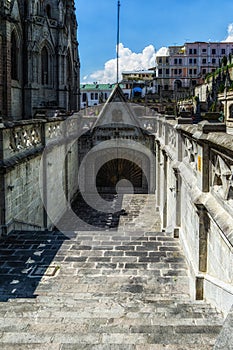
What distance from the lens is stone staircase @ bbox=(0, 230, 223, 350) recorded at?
404 centimetres

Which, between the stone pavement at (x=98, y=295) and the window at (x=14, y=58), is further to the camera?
the window at (x=14, y=58)

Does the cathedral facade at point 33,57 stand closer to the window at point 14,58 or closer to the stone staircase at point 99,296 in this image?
the window at point 14,58

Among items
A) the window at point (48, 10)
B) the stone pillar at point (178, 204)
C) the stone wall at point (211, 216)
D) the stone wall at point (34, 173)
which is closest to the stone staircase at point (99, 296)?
the stone pillar at point (178, 204)

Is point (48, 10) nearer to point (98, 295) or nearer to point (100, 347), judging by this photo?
point (98, 295)

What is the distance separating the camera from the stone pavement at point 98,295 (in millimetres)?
4043

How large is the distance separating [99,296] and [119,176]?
14.2 meters

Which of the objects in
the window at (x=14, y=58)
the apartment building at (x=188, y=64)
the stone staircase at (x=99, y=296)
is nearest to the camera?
the stone staircase at (x=99, y=296)

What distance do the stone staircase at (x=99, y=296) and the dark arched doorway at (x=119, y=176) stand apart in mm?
10057

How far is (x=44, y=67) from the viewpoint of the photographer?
104 feet

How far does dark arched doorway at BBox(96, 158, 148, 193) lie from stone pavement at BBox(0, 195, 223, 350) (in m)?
10.1

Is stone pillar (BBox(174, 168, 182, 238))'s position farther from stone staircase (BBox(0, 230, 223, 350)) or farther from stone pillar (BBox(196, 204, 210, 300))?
stone pillar (BBox(196, 204, 210, 300))

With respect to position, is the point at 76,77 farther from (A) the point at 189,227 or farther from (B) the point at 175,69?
(B) the point at 175,69

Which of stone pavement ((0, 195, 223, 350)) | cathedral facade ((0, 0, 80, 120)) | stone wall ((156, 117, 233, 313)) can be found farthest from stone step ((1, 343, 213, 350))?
cathedral facade ((0, 0, 80, 120))

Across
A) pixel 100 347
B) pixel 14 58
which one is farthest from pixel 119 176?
pixel 100 347
